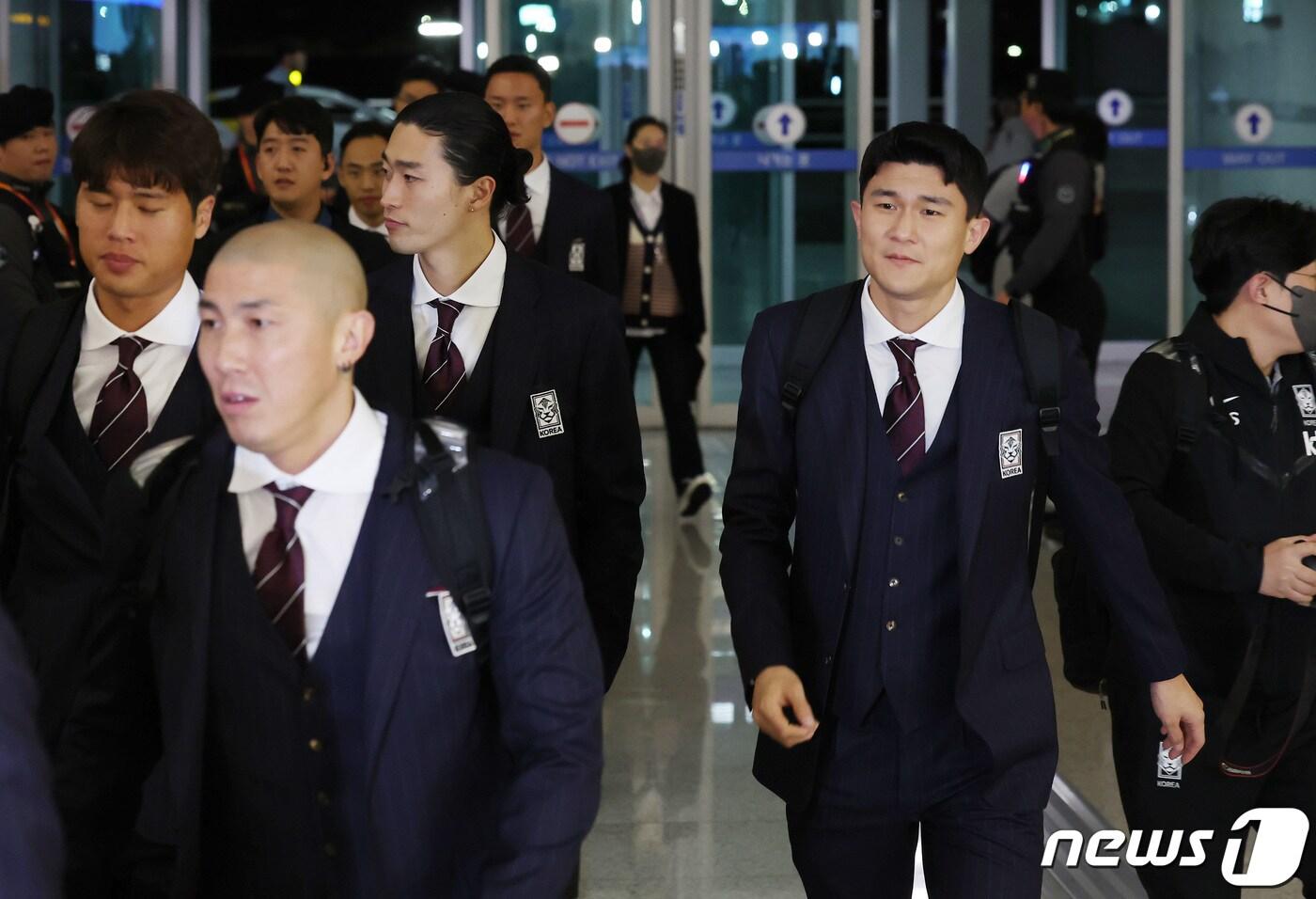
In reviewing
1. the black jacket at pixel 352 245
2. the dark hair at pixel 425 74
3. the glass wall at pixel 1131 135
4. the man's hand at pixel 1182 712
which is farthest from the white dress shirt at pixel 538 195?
the glass wall at pixel 1131 135

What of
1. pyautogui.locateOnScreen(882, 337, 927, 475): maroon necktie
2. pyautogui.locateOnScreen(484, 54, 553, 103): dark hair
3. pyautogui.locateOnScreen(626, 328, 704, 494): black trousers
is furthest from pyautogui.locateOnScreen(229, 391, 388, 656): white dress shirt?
pyautogui.locateOnScreen(626, 328, 704, 494): black trousers

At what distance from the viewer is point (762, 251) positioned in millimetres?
11914

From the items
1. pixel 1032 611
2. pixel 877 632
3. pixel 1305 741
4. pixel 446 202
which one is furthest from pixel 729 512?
pixel 1305 741

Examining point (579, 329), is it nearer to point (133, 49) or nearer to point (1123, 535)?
point (1123, 535)

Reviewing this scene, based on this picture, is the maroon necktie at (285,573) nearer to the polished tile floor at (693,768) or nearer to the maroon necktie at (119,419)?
the maroon necktie at (119,419)

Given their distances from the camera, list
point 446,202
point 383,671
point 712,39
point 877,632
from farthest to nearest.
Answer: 1. point 712,39
2. point 446,202
3. point 877,632
4. point 383,671

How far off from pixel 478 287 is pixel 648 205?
221 inches

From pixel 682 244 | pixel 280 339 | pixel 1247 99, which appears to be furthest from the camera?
pixel 1247 99

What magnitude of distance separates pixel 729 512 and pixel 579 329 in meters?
0.59

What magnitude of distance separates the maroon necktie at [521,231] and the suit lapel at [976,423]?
264cm

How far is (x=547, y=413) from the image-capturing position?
3.34 m

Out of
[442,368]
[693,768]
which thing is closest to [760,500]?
[442,368]

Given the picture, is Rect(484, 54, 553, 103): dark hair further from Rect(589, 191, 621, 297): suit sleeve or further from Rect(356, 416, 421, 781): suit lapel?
Rect(356, 416, 421, 781): suit lapel

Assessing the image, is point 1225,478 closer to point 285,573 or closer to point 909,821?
point 909,821
